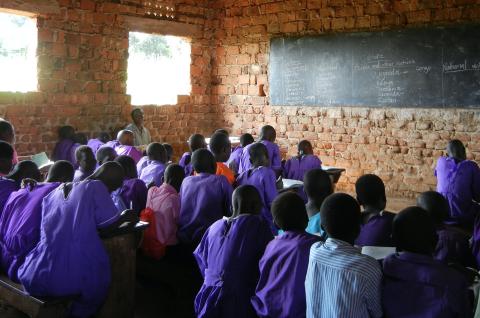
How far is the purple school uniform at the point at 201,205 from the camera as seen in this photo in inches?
138

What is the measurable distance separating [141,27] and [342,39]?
3.16 metres

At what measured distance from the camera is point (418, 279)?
1.89 meters

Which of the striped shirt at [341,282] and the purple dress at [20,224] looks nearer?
the striped shirt at [341,282]

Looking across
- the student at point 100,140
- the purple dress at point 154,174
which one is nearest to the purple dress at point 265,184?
the purple dress at point 154,174

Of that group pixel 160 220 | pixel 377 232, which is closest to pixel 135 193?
pixel 160 220

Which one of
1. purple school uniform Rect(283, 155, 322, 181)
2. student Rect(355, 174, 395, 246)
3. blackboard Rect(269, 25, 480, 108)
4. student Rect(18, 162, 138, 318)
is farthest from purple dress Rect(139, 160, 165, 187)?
blackboard Rect(269, 25, 480, 108)

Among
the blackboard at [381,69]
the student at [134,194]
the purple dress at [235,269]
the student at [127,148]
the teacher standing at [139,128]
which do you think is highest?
the blackboard at [381,69]

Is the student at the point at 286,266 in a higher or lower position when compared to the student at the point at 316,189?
lower

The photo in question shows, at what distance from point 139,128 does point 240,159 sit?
9.12 feet

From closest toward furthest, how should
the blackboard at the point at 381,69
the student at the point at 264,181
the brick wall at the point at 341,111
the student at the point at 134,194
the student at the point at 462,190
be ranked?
the student at the point at 134,194 → the student at the point at 264,181 → the student at the point at 462,190 → the blackboard at the point at 381,69 → the brick wall at the point at 341,111

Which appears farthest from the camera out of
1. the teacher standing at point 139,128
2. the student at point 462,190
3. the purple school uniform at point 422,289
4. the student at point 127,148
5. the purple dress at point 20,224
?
the teacher standing at point 139,128

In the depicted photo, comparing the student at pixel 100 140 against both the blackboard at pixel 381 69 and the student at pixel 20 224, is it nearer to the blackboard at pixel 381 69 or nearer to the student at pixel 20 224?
the blackboard at pixel 381 69

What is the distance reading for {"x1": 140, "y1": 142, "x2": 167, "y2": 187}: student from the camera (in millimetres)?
4305

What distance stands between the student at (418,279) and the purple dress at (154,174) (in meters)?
2.62
